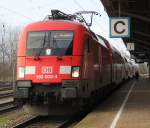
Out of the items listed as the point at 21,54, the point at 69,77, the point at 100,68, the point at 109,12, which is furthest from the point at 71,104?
the point at 109,12

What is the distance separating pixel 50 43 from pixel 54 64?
35.5 inches

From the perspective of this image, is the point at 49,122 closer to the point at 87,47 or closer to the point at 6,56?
the point at 87,47

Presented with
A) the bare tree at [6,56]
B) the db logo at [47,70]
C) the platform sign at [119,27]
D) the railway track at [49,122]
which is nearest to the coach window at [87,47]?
the db logo at [47,70]

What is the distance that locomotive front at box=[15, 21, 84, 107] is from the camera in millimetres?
15719

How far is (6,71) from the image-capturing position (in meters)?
70.6

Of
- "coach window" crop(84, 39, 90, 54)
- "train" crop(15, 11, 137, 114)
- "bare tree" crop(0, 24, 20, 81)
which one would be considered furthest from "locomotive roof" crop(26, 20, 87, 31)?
"bare tree" crop(0, 24, 20, 81)

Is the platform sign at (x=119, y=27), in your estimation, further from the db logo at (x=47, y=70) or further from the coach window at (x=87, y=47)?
the db logo at (x=47, y=70)

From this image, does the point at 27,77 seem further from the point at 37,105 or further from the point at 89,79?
the point at 89,79

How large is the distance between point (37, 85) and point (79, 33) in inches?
88.2

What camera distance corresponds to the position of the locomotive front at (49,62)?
51.6ft

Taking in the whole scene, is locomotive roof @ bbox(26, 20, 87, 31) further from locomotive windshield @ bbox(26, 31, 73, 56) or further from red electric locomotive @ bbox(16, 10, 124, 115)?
locomotive windshield @ bbox(26, 31, 73, 56)

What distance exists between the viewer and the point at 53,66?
52.5 feet

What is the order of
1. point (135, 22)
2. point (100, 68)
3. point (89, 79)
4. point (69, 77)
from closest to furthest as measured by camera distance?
point (69, 77) < point (89, 79) < point (100, 68) < point (135, 22)

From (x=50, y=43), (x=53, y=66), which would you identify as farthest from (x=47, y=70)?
(x=50, y=43)
